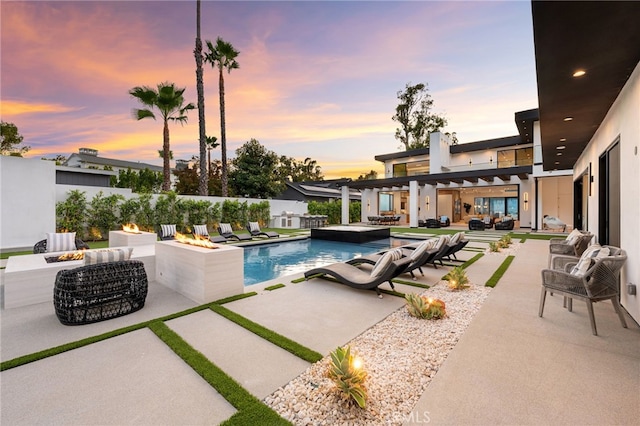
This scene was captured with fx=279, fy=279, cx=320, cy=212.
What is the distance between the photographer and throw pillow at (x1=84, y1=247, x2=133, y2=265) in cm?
437

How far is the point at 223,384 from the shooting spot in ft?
8.02

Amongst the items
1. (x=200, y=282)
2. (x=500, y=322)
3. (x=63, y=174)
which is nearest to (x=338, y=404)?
(x=500, y=322)

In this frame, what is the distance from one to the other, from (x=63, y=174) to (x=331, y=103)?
19.0m

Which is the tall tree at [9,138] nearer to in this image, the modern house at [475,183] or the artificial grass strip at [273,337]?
the modern house at [475,183]

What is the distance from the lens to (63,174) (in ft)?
63.4

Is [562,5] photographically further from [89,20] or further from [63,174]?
[63,174]

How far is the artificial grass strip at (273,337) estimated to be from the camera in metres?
2.95

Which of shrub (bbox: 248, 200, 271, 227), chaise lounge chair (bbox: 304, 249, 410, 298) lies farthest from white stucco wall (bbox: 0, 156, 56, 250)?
chaise lounge chair (bbox: 304, 249, 410, 298)

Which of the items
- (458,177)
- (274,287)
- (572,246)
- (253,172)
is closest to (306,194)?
(253,172)

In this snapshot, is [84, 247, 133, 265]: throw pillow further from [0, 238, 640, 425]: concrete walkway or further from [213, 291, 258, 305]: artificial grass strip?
[213, 291, 258, 305]: artificial grass strip

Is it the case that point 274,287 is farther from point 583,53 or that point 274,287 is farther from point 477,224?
point 477,224

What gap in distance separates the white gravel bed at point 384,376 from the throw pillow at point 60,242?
7.77 meters

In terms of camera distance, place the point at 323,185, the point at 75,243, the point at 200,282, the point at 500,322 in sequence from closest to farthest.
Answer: the point at 500,322, the point at 200,282, the point at 75,243, the point at 323,185

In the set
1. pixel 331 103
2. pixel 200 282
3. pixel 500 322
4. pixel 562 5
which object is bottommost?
pixel 500 322
